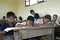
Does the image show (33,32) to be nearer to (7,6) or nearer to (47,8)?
(47,8)

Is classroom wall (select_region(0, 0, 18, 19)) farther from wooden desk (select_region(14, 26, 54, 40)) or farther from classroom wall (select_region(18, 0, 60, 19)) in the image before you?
wooden desk (select_region(14, 26, 54, 40))

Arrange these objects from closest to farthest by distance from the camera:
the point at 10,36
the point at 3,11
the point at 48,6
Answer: the point at 10,36
the point at 48,6
the point at 3,11

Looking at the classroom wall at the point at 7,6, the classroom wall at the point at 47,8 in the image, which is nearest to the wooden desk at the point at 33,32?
the classroom wall at the point at 47,8

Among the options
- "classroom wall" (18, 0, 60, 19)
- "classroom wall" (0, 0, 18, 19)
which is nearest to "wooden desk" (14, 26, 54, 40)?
"classroom wall" (18, 0, 60, 19)

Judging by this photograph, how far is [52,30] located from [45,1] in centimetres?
397

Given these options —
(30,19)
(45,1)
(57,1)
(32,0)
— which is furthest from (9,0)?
(30,19)

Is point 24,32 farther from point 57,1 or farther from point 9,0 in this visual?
point 9,0

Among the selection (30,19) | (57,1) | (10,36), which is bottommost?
(10,36)

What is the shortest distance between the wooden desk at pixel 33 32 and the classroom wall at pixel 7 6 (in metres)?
6.75

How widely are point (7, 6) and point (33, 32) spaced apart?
23.9 feet

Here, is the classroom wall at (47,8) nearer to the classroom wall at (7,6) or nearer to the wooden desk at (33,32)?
the classroom wall at (7,6)

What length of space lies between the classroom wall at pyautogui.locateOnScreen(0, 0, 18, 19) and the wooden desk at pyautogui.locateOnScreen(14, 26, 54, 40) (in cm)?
675

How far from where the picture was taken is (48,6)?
20.9 ft

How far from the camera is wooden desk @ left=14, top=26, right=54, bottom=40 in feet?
6.83
